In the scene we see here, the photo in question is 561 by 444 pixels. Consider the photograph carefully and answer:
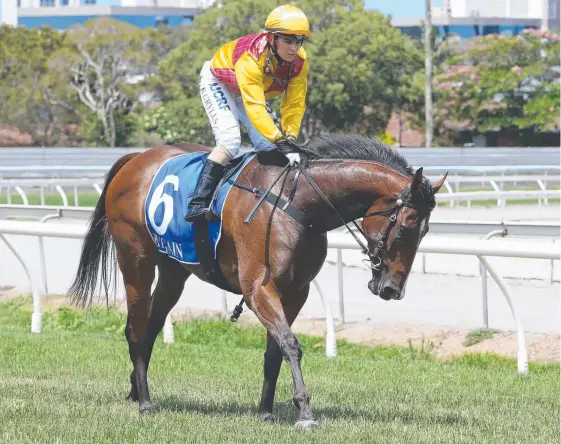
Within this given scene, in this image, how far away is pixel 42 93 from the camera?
54.1 meters

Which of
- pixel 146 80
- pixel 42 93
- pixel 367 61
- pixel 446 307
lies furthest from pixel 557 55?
pixel 446 307

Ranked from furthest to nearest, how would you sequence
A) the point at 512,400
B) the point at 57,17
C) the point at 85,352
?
the point at 57,17 < the point at 85,352 < the point at 512,400

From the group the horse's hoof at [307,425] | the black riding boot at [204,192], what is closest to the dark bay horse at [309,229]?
the horse's hoof at [307,425]

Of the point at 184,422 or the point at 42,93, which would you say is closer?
the point at 184,422

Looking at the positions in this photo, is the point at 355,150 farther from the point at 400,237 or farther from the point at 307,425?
the point at 307,425

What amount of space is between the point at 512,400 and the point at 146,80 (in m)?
49.9

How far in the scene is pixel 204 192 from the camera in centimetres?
640

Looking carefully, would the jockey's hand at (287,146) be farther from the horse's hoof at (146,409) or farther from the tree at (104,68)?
the tree at (104,68)

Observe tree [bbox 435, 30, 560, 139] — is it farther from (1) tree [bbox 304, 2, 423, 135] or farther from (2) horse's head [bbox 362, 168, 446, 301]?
(2) horse's head [bbox 362, 168, 446, 301]

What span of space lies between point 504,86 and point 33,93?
2078 cm

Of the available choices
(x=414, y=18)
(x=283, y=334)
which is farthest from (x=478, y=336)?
(x=414, y=18)

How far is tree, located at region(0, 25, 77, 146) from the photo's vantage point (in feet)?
177

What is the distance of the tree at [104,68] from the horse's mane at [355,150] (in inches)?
1871

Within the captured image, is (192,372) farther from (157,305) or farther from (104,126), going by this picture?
(104,126)
